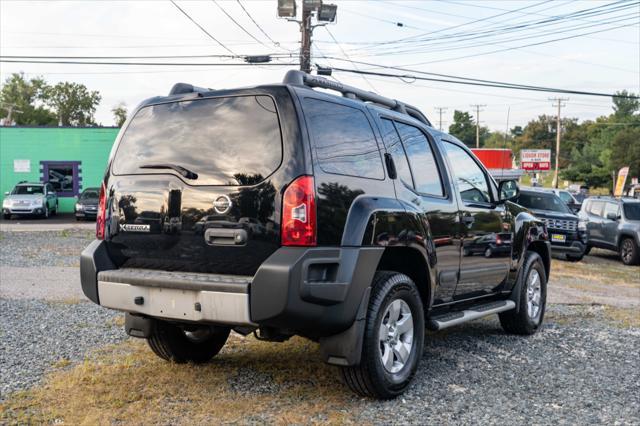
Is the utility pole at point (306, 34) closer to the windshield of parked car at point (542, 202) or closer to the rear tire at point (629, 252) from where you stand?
the windshield of parked car at point (542, 202)

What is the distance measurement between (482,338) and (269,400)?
3.16 m

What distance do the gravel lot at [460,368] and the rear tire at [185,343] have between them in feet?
0.41

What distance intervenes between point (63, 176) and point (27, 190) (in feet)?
16.5

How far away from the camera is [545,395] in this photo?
16.9ft

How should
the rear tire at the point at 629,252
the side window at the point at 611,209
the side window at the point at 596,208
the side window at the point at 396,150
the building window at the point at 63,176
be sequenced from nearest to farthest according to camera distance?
the side window at the point at 396,150 < the rear tire at the point at 629,252 < the side window at the point at 611,209 < the side window at the point at 596,208 < the building window at the point at 63,176

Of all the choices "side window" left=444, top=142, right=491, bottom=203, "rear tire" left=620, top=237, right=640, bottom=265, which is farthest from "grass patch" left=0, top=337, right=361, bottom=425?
"rear tire" left=620, top=237, right=640, bottom=265

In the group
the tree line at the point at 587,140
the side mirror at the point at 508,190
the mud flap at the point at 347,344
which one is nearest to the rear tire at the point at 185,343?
the mud flap at the point at 347,344

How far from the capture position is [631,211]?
18.9 metres

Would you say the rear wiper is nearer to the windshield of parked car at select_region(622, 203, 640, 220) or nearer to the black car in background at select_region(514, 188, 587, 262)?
the black car in background at select_region(514, 188, 587, 262)

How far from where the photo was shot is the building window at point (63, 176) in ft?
119

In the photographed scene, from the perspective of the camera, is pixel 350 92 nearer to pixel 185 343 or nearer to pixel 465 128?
pixel 185 343

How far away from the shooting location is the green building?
3591 centimetres

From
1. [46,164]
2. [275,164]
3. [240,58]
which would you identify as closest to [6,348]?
[275,164]

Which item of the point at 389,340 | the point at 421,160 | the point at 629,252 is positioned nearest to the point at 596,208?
the point at 629,252
